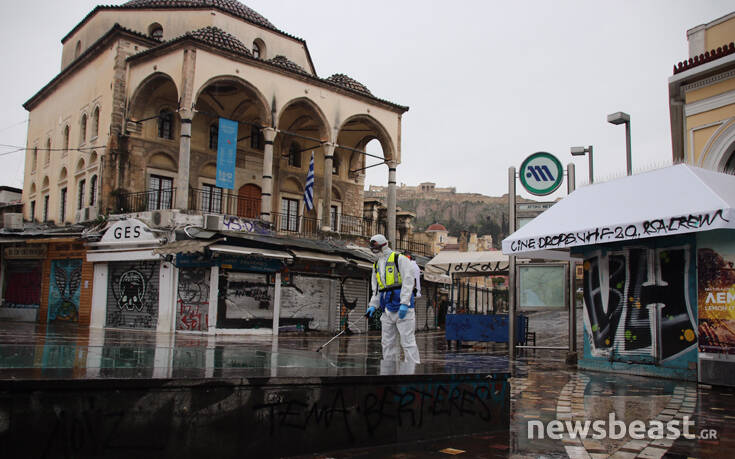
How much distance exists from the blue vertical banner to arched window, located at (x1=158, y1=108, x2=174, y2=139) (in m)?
4.47

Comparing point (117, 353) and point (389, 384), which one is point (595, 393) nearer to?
point (389, 384)

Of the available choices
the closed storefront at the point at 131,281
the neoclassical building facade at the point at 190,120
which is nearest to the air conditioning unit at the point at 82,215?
the neoclassical building facade at the point at 190,120

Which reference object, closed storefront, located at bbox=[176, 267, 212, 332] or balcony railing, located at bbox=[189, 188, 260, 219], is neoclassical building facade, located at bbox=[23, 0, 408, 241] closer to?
balcony railing, located at bbox=[189, 188, 260, 219]

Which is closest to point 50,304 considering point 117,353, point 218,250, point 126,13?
point 218,250

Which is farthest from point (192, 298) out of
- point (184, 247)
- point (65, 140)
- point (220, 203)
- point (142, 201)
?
point (65, 140)

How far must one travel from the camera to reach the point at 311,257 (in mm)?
21828

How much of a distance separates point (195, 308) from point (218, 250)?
8.21 feet

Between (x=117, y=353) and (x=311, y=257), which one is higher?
(x=311, y=257)

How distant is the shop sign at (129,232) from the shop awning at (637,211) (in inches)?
539

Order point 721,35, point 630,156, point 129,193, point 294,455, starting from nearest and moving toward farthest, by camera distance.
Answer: point 294,455
point 630,156
point 721,35
point 129,193

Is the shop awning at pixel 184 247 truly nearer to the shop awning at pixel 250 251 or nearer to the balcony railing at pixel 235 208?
the shop awning at pixel 250 251

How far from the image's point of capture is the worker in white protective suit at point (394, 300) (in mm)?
8266

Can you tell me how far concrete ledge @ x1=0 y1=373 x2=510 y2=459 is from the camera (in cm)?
367

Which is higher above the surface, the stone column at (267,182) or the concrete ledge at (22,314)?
the stone column at (267,182)
